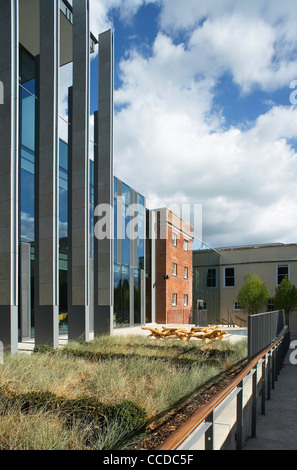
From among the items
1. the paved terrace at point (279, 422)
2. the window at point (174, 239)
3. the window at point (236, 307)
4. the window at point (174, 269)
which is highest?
the window at point (174, 239)

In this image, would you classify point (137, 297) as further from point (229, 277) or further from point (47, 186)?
point (229, 277)

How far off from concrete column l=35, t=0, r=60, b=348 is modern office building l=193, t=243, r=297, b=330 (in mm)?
25093

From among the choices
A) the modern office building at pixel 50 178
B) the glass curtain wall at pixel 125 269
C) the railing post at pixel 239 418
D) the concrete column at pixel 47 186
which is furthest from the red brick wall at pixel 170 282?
the railing post at pixel 239 418

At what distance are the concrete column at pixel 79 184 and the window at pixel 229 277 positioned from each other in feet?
99.6

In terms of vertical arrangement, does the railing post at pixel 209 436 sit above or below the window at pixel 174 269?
below

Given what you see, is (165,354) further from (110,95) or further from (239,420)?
(110,95)

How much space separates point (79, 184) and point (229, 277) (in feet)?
101

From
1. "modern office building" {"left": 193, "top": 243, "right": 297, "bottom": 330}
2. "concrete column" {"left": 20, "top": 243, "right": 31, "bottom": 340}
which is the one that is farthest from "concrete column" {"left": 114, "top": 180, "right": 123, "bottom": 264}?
"modern office building" {"left": 193, "top": 243, "right": 297, "bottom": 330}

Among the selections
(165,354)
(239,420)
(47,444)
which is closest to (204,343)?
(165,354)

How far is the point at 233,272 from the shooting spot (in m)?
42.7

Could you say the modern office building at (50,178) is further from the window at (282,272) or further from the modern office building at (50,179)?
the window at (282,272)

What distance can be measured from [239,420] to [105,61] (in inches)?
633

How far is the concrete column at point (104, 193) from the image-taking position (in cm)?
1591

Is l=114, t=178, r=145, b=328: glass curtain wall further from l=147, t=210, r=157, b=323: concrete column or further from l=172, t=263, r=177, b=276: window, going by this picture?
l=172, t=263, r=177, b=276: window
